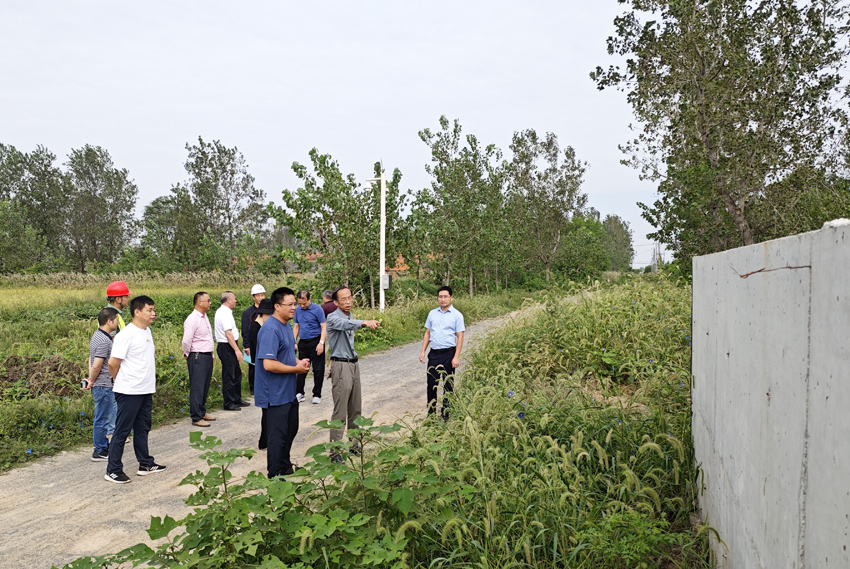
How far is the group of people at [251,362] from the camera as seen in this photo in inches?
223

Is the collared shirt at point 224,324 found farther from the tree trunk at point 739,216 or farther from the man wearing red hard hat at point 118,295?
the tree trunk at point 739,216

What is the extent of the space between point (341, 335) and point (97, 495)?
2827 mm

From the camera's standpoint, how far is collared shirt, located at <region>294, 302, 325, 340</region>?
9.15m

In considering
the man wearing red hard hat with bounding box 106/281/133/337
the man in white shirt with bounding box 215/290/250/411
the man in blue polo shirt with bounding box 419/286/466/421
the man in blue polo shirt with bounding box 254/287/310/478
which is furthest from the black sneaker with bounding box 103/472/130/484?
the man in blue polo shirt with bounding box 419/286/466/421

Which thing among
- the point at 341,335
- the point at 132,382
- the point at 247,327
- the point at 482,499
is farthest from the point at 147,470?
the point at 482,499

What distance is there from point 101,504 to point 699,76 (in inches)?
549

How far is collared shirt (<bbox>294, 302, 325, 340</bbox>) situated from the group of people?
0.55ft

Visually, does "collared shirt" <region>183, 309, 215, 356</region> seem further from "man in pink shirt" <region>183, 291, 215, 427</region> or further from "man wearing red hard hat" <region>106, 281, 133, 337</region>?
"man wearing red hard hat" <region>106, 281, 133, 337</region>

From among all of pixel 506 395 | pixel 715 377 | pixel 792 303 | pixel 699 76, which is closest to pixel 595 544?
pixel 715 377

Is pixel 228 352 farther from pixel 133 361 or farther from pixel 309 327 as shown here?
pixel 133 361

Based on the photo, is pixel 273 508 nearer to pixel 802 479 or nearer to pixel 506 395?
pixel 802 479

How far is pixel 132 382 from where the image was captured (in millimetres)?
6082

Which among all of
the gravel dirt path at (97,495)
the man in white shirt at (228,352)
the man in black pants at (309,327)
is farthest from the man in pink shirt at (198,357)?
the man in black pants at (309,327)

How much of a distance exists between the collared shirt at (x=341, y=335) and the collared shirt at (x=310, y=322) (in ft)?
7.97
